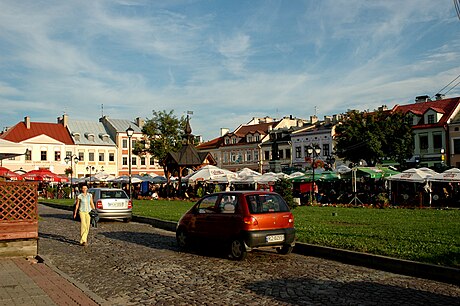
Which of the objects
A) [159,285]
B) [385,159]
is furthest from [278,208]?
[385,159]

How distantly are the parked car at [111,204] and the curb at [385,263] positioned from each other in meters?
11.3

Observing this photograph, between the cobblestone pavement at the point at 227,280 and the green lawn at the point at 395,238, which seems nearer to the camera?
the cobblestone pavement at the point at 227,280

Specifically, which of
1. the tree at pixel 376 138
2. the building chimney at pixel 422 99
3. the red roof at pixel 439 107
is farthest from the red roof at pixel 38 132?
the building chimney at pixel 422 99

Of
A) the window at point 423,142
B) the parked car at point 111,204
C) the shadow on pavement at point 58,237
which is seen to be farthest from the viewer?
the window at point 423,142

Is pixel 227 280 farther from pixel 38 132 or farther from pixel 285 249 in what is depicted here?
pixel 38 132

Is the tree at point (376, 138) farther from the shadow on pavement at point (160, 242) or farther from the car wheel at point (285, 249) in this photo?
the car wheel at point (285, 249)

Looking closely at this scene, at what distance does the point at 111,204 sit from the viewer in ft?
71.1

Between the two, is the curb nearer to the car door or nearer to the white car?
the car door

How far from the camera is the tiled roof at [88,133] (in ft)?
277

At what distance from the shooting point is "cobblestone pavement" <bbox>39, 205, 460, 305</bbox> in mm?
7531

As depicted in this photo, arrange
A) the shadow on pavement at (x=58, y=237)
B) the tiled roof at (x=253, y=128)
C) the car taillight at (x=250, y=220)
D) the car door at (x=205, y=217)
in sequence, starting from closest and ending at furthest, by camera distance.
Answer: the car taillight at (x=250, y=220) < the car door at (x=205, y=217) < the shadow on pavement at (x=58, y=237) < the tiled roof at (x=253, y=128)

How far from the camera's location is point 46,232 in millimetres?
18219

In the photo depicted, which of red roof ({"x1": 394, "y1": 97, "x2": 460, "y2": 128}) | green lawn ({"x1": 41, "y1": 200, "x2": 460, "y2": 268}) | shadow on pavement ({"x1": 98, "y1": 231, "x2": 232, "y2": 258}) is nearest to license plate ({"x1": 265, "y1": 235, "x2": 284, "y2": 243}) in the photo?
shadow on pavement ({"x1": 98, "y1": 231, "x2": 232, "y2": 258})

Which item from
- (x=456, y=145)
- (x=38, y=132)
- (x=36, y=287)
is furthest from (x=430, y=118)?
(x=38, y=132)
